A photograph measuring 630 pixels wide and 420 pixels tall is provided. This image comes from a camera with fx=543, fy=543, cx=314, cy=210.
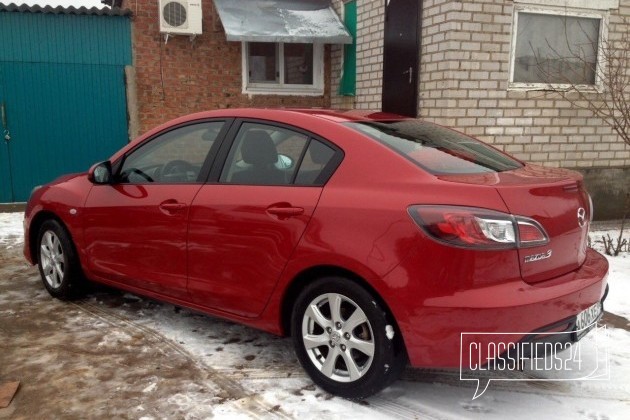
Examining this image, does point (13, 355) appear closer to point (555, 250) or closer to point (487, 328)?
point (487, 328)

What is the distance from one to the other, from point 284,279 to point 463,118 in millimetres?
5034

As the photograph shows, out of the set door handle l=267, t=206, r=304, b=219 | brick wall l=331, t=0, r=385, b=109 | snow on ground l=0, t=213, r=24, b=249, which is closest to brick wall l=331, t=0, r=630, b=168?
brick wall l=331, t=0, r=385, b=109

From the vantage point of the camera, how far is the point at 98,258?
160 inches

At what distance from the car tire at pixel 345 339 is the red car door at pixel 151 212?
98cm

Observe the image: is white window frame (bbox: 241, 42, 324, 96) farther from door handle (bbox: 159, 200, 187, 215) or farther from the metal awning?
door handle (bbox: 159, 200, 187, 215)

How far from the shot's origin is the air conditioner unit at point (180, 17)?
8.70 meters

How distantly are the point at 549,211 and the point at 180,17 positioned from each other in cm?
767

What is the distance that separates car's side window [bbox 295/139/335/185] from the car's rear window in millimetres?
220

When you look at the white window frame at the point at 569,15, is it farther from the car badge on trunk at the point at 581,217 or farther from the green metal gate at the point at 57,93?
the green metal gate at the point at 57,93

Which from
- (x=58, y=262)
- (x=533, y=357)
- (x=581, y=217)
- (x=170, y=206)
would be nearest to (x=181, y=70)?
(x=58, y=262)

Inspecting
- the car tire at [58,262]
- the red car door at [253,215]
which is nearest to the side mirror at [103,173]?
the car tire at [58,262]

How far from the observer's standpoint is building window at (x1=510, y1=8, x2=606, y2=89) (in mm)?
7336

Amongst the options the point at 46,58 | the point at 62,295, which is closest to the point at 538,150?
the point at 62,295

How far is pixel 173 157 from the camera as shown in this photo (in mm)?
3760
